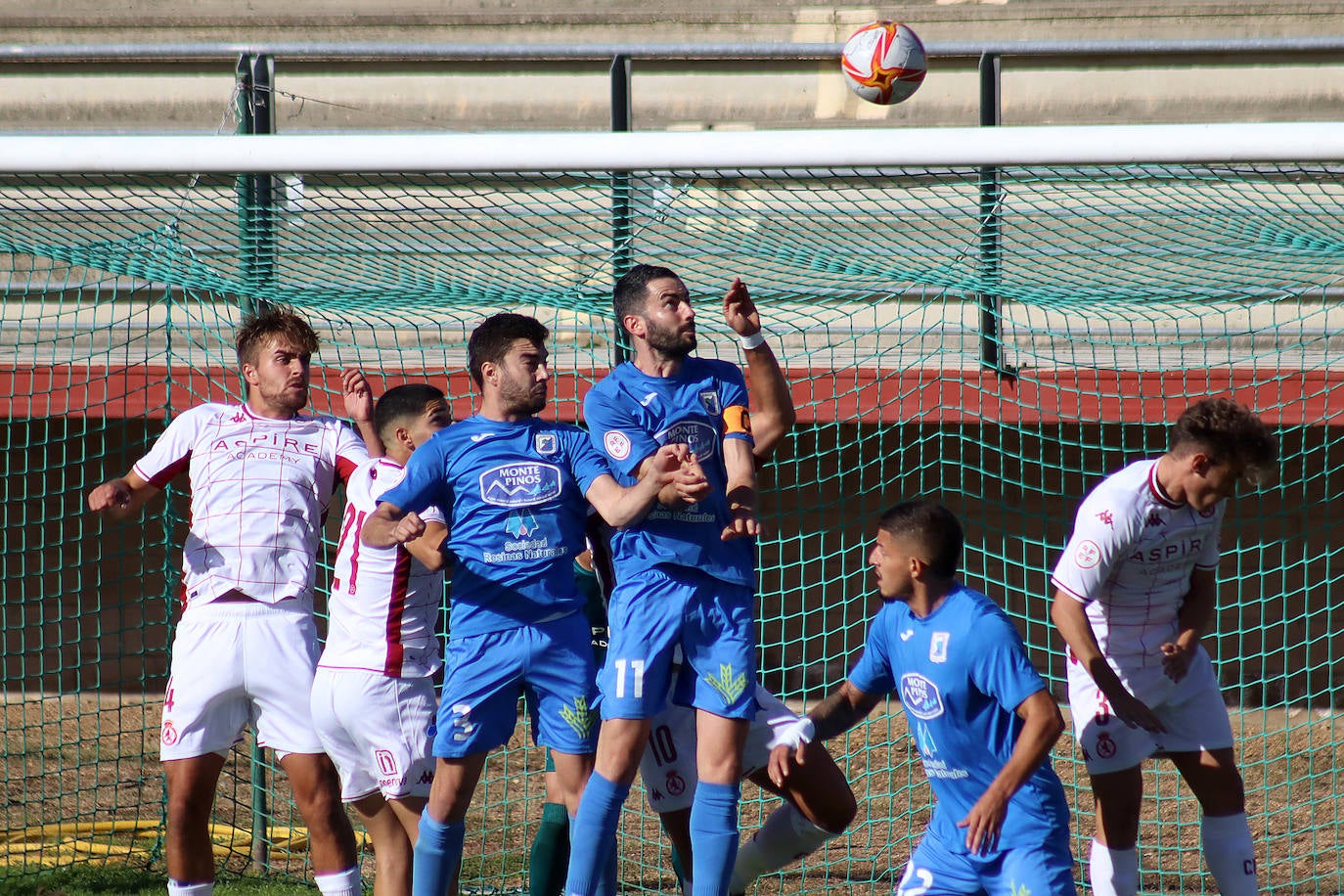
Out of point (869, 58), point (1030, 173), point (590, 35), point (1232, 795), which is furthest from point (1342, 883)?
point (590, 35)

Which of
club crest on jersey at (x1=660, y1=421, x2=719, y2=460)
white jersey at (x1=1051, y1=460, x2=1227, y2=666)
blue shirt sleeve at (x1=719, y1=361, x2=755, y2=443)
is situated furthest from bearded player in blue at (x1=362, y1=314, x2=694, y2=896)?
white jersey at (x1=1051, y1=460, x2=1227, y2=666)

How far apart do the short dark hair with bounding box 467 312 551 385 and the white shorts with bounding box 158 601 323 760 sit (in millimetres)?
1019

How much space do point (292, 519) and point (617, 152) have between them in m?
1.59

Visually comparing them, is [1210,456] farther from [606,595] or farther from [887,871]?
[887,871]

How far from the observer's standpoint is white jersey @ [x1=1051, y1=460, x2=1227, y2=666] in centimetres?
373

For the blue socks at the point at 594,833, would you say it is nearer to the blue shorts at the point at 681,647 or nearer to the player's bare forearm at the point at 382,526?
the blue shorts at the point at 681,647

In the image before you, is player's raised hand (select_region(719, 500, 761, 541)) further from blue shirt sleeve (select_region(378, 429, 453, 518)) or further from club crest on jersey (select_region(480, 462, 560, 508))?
blue shirt sleeve (select_region(378, 429, 453, 518))

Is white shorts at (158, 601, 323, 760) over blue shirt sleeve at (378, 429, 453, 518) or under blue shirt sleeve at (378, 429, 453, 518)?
under

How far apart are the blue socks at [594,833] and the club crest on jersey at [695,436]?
3.23 feet

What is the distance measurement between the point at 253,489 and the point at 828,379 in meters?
3.20

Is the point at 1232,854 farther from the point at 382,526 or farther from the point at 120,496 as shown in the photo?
the point at 120,496

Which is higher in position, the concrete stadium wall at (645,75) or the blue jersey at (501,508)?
the concrete stadium wall at (645,75)

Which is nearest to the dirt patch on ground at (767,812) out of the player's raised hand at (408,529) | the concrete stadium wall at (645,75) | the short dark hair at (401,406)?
the short dark hair at (401,406)

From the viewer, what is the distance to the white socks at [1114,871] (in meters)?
3.99
